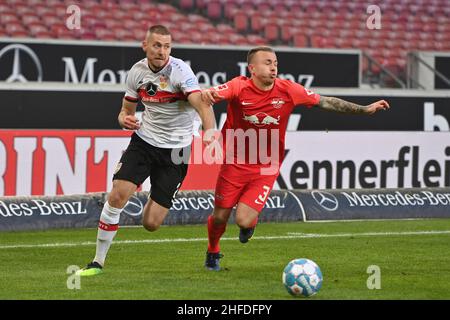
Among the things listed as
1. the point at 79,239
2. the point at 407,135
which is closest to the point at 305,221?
the point at 407,135

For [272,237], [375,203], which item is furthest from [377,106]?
[375,203]

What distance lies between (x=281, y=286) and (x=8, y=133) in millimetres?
6756

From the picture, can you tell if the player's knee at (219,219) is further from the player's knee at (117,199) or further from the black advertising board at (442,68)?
the black advertising board at (442,68)

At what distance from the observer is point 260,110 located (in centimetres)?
1051

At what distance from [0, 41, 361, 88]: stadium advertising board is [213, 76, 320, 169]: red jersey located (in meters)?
7.91

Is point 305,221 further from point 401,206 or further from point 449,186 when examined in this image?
point 449,186

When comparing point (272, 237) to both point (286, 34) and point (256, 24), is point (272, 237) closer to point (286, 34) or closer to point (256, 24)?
point (286, 34)

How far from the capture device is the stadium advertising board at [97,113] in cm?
1566

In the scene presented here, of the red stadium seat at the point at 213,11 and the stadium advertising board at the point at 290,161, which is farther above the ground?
the red stadium seat at the point at 213,11

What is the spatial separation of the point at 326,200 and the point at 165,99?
6.35 meters

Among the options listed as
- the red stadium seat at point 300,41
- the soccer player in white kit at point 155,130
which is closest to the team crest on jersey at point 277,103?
the soccer player in white kit at point 155,130

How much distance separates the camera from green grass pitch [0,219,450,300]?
29.8 ft

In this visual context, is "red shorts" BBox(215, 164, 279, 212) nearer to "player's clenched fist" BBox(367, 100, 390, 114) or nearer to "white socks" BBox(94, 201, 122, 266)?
"white socks" BBox(94, 201, 122, 266)

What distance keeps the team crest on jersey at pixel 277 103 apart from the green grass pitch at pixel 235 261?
1.61 meters
